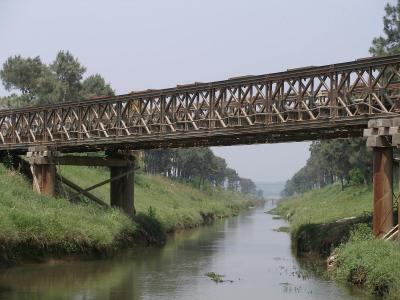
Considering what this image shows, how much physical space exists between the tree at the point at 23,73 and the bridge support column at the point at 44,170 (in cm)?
5056

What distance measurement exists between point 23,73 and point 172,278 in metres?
66.5

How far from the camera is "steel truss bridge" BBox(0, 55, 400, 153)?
25.6 meters

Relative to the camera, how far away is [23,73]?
86.1m

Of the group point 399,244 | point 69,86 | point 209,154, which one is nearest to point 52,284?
point 399,244

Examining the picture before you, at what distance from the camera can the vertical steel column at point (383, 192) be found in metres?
23.9

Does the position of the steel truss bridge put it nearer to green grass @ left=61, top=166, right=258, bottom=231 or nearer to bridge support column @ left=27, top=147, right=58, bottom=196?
bridge support column @ left=27, top=147, right=58, bottom=196

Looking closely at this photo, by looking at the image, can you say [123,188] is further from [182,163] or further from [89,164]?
[182,163]

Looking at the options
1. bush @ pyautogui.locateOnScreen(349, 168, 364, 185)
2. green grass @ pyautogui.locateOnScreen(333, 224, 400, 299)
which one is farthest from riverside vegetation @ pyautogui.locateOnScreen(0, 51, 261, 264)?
bush @ pyautogui.locateOnScreen(349, 168, 364, 185)

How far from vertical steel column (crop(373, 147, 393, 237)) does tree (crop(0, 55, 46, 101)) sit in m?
67.8

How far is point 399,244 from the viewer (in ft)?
72.1

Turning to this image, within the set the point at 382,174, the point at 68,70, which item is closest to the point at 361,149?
the point at 382,174

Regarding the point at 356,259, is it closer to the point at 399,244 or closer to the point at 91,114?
the point at 399,244

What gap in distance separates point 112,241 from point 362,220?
12.3 meters

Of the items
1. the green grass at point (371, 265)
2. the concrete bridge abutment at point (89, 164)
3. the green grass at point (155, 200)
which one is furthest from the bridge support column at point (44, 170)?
the green grass at point (371, 265)
